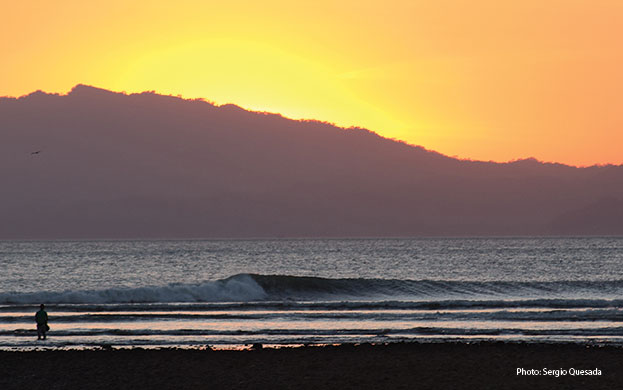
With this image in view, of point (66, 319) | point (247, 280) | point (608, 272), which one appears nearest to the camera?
point (66, 319)

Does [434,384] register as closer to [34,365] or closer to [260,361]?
[260,361]

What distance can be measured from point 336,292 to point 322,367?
4420 centimetres

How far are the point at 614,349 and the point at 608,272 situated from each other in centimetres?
7234

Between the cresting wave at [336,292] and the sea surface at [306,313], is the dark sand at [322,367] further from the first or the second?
the cresting wave at [336,292]

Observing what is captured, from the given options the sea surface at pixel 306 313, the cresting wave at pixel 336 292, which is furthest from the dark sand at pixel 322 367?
the cresting wave at pixel 336 292

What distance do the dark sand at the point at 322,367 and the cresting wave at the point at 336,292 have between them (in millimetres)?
20499

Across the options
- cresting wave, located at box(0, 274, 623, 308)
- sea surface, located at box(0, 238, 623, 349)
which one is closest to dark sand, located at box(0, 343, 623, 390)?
sea surface, located at box(0, 238, 623, 349)

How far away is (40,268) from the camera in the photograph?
117938 millimetres

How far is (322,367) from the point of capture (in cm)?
2611

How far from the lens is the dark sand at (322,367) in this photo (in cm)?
2358

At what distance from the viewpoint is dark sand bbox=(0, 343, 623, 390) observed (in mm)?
23578

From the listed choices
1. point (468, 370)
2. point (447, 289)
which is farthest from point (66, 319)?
point (447, 289)

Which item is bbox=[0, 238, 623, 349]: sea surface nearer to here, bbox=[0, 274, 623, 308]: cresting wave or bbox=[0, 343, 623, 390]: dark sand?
bbox=[0, 274, 623, 308]: cresting wave

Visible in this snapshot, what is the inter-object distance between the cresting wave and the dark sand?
20.5 meters
